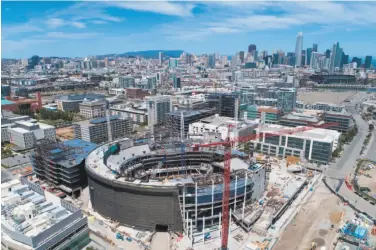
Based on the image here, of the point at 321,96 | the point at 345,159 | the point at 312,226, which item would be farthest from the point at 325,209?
the point at 321,96

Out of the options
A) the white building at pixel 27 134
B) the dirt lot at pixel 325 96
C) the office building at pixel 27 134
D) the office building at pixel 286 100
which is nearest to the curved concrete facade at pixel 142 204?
the office building at pixel 27 134

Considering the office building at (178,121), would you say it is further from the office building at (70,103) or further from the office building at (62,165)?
the office building at (70,103)

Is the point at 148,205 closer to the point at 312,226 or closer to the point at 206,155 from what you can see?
the point at 206,155

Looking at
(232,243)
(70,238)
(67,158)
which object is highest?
(67,158)

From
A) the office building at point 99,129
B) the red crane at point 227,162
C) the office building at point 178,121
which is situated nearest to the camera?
the red crane at point 227,162

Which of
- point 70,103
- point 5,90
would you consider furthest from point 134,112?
point 5,90

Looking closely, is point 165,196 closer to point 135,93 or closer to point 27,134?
point 27,134

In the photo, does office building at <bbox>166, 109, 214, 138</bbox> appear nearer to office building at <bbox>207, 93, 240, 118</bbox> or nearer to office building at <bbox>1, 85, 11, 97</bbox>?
office building at <bbox>207, 93, 240, 118</bbox>
